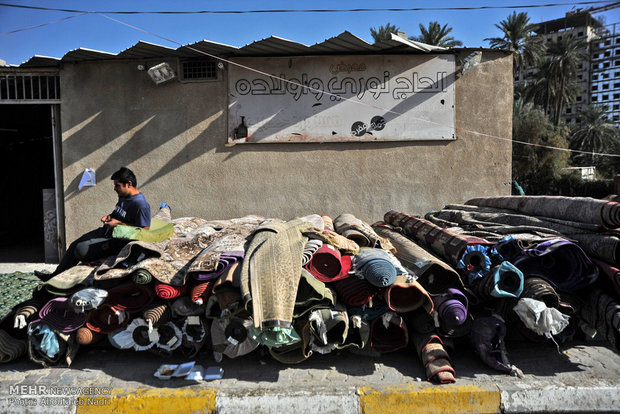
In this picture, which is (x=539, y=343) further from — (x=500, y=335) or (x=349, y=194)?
(x=349, y=194)

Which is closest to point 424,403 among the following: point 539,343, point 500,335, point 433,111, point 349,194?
point 500,335

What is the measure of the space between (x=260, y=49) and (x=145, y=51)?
1.90 meters

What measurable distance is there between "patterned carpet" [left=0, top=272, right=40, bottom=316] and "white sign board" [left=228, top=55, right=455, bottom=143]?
12.6 feet

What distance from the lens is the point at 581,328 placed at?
127 inches

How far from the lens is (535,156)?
25812 millimetres

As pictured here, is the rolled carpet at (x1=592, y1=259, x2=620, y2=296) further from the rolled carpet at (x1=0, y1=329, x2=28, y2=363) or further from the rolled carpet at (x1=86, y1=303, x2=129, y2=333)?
the rolled carpet at (x1=0, y1=329, x2=28, y2=363)

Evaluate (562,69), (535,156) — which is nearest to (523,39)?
(562,69)

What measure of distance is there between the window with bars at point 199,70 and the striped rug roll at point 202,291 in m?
4.97

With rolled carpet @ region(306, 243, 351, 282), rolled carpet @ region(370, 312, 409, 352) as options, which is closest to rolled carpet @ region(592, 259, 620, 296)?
rolled carpet @ region(370, 312, 409, 352)

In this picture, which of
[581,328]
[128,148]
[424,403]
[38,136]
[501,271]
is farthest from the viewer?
[38,136]

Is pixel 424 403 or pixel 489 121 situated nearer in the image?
pixel 424 403

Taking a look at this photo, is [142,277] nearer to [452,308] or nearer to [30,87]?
[452,308]

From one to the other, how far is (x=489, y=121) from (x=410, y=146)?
1.50 metres

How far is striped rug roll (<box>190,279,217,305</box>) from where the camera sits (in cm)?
302
